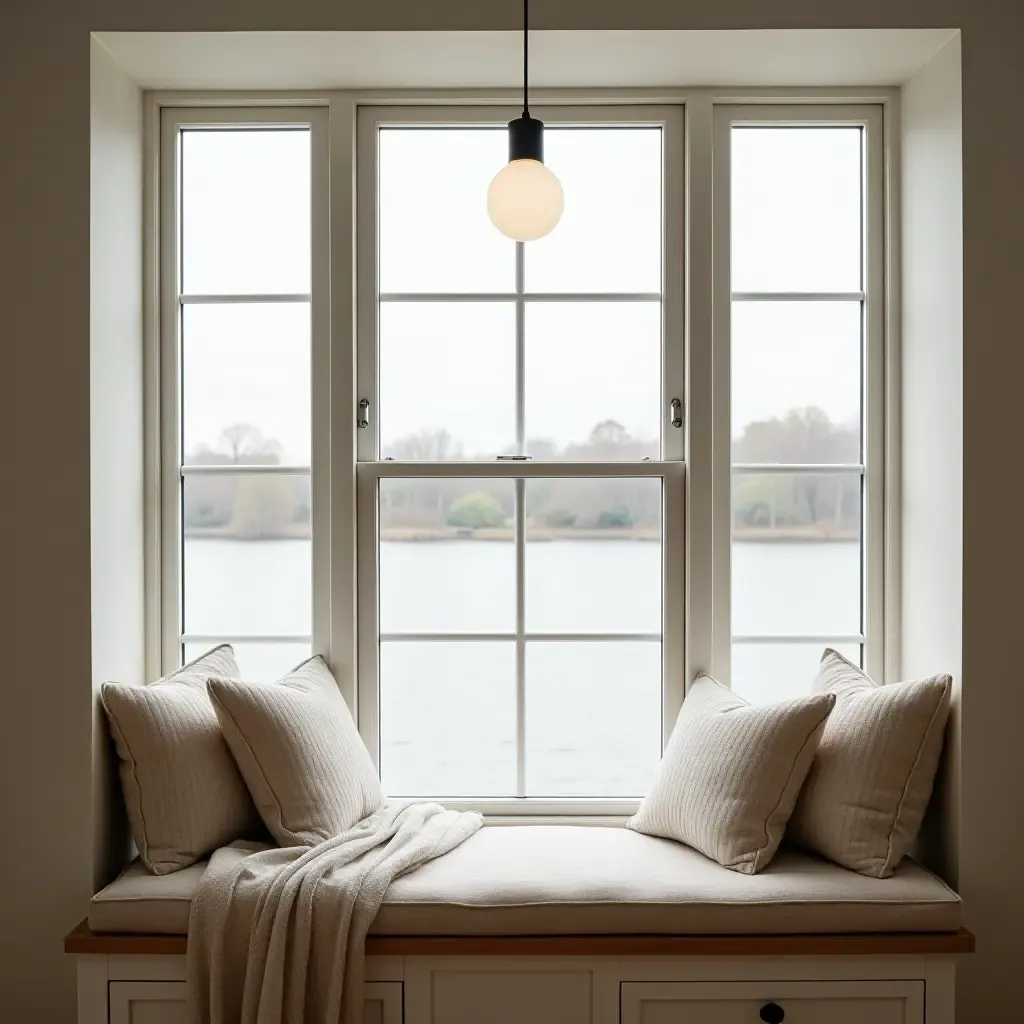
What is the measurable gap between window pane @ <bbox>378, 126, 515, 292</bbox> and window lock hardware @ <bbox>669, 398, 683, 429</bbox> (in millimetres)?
529

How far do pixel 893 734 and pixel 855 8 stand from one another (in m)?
1.63

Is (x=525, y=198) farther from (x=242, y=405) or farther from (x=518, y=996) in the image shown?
(x=518, y=996)

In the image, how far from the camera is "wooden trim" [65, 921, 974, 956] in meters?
1.86

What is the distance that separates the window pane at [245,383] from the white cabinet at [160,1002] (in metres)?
1.25

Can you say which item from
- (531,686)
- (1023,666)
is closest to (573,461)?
(531,686)

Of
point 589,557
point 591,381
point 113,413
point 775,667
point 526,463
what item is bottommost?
point 775,667

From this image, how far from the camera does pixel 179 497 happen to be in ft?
7.97

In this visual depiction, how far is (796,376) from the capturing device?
2.44 meters

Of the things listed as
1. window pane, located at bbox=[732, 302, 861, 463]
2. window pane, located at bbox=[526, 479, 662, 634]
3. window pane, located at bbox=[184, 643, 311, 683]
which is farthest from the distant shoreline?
window pane, located at bbox=[184, 643, 311, 683]

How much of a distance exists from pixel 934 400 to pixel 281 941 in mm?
1878

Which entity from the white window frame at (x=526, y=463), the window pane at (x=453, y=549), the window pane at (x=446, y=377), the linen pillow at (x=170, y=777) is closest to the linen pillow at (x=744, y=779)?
the white window frame at (x=526, y=463)

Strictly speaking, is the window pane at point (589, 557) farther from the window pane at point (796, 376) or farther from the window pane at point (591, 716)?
the window pane at point (796, 376)

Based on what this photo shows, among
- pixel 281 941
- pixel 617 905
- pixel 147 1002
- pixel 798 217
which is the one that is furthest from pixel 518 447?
pixel 147 1002

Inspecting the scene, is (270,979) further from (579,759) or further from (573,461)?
(573,461)
